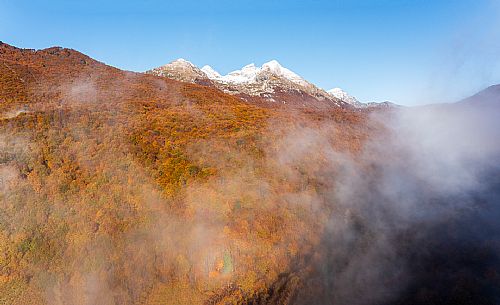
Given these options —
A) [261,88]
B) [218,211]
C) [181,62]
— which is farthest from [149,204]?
[181,62]

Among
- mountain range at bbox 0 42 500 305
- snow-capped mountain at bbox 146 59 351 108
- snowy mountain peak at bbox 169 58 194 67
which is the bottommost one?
mountain range at bbox 0 42 500 305

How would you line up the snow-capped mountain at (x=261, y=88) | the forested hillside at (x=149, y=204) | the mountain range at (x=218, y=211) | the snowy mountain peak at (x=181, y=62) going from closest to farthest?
the forested hillside at (x=149, y=204) < the mountain range at (x=218, y=211) < the snow-capped mountain at (x=261, y=88) < the snowy mountain peak at (x=181, y=62)

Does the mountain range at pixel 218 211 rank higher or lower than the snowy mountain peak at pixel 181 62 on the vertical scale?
lower

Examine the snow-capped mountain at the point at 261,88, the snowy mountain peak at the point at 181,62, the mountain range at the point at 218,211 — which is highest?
the snowy mountain peak at the point at 181,62

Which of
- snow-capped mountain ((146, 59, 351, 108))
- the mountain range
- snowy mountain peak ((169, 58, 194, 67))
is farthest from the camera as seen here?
snowy mountain peak ((169, 58, 194, 67))

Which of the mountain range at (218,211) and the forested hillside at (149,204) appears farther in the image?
the mountain range at (218,211)

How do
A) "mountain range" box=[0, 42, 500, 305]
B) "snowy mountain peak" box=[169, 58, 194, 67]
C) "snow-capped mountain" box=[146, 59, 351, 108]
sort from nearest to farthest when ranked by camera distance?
"mountain range" box=[0, 42, 500, 305] < "snow-capped mountain" box=[146, 59, 351, 108] < "snowy mountain peak" box=[169, 58, 194, 67]

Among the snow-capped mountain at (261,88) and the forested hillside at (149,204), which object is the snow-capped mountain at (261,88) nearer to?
the snow-capped mountain at (261,88)

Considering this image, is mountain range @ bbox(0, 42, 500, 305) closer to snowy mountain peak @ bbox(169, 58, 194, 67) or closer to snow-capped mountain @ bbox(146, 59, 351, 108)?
snow-capped mountain @ bbox(146, 59, 351, 108)

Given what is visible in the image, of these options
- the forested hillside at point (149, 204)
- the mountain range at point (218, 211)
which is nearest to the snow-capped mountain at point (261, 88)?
the mountain range at point (218, 211)

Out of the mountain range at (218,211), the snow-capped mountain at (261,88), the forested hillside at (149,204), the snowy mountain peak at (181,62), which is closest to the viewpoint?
the forested hillside at (149,204)

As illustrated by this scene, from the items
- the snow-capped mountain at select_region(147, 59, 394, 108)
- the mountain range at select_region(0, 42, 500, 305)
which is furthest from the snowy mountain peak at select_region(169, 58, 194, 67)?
the mountain range at select_region(0, 42, 500, 305)

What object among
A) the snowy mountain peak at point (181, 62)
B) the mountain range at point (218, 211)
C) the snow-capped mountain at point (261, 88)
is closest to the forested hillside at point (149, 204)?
the mountain range at point (218, 211)
